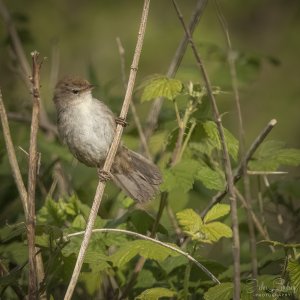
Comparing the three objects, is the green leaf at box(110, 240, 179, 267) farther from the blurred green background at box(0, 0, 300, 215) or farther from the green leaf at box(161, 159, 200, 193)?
the blurred green background at box(0, 0, 300, 215)

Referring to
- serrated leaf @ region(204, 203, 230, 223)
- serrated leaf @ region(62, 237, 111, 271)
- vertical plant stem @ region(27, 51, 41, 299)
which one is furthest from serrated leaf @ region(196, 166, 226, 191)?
vertical plant stem @ region(27, 51, 41, 299)

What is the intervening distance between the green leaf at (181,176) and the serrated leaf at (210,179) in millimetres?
33

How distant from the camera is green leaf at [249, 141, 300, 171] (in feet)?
10.6

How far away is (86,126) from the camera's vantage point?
4.16 meters

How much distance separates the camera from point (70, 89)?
423 centimetres

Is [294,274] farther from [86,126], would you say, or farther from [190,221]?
[86,126]

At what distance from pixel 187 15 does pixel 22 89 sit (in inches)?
105

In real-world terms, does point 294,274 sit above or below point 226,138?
below

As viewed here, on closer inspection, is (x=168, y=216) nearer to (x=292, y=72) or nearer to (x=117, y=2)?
A: (x=292, y=72)

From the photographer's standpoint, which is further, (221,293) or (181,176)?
(181,176)

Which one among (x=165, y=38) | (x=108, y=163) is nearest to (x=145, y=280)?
(x=108, y=163)

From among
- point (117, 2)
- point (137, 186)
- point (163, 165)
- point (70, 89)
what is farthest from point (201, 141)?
point (117, 2)

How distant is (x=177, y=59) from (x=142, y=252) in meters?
1.41

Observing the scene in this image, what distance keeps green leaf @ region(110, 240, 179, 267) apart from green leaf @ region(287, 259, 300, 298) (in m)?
0.47
